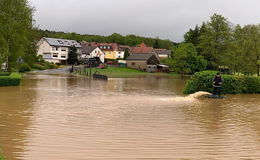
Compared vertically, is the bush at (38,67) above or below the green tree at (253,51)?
below

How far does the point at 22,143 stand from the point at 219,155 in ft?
16.9

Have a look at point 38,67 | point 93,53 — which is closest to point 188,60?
point 38,67

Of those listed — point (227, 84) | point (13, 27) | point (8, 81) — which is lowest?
point (8, 81)

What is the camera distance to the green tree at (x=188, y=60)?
77.5 m

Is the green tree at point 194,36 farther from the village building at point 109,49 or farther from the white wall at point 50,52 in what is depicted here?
the white wall at point 50,52

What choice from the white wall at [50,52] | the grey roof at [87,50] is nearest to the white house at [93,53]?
the grey roof at [87,50]

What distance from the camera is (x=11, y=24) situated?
1463 inches

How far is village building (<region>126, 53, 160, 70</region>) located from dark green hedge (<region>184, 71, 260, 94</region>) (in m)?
71.9

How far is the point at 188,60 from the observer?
258 ft

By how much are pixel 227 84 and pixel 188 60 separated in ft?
179

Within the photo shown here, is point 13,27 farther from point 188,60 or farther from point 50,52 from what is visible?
point 50,52

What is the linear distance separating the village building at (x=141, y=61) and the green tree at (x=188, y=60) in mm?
19601

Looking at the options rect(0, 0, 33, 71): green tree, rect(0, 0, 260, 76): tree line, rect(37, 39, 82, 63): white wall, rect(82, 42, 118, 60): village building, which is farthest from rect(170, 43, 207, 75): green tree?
rect(82, 42, 118, 60): village building

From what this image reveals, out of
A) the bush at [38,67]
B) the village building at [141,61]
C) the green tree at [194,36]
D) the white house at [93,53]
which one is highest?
the green tree at [194,36]
